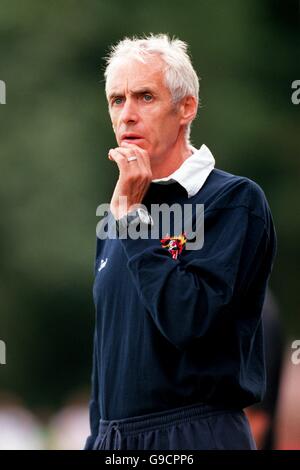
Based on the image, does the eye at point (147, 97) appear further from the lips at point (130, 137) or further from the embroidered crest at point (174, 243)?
the embroidered crest at point (174, 243)

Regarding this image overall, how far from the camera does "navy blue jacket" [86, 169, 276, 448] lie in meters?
2.93

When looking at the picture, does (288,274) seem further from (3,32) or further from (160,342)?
(160,342)

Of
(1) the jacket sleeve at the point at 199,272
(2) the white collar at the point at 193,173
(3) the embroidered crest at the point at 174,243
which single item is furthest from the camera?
(2) the white collar at the point at 193,173

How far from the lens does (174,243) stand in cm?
310

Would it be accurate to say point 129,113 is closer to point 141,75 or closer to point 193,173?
point 141,75

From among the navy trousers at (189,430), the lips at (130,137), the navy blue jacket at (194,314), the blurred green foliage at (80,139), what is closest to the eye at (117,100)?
the lips at (130,137)

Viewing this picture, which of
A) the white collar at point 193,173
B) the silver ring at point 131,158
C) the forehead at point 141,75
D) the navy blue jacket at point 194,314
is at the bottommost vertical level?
the navy blue jacket at point 194,314

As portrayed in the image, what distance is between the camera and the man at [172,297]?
295 cm

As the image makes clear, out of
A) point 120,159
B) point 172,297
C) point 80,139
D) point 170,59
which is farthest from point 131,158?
point 80,139

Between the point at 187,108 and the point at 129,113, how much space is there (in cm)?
21

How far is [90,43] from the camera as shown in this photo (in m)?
8.52

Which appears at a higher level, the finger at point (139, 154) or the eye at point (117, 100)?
the eye at point (117, 100)

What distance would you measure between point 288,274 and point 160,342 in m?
5.33

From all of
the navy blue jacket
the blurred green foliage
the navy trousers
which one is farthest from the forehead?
the blurred green foliage
